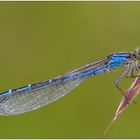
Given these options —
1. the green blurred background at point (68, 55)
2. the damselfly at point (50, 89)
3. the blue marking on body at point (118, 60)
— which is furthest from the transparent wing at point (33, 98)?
the green blurred background at point (68, 55)

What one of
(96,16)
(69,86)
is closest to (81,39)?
(96,16)

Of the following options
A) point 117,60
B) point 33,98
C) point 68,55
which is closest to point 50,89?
point 33,98

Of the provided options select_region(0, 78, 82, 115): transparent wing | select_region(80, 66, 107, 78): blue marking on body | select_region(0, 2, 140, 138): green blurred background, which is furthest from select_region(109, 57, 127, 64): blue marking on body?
select_region(0, 2, 140, 138): green blurred background

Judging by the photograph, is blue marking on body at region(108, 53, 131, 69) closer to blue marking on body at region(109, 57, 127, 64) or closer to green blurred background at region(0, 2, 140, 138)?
blue marking on body at region(109, 57, 127, 64)

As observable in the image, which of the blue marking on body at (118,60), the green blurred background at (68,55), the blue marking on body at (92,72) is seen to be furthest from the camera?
the green blurred background at (68,55)

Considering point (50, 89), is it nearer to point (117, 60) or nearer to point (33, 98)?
point (33, 98)

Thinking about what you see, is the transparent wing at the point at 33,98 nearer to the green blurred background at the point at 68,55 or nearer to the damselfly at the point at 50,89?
the damselfly at the point at 50,89

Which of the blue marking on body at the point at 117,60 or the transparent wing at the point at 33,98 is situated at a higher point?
the blue marking on body at the point at 117,60
